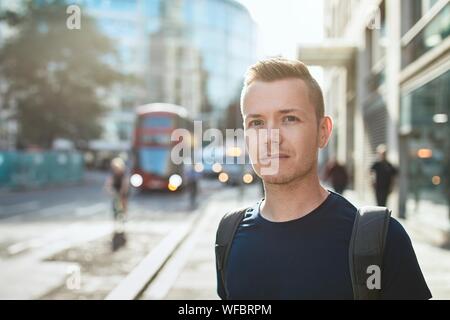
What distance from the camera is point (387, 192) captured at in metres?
8.64

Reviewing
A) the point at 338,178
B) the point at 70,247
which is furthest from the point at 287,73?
the point at 338,178

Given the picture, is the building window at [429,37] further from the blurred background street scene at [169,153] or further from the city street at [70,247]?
the city street at [70,247]

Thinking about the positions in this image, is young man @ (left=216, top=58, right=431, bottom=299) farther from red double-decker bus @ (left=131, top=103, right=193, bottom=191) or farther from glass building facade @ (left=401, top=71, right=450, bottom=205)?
red double-decker bus @ (left=131, top=103, right=193, bottom=191)

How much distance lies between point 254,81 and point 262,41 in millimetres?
920

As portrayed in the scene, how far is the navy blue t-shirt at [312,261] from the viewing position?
1.35 metres

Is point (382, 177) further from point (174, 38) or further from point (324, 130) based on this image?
point (174, 38)

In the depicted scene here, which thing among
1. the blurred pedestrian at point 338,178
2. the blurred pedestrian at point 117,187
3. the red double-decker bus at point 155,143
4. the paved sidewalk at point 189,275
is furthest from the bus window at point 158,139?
the paved sidewalk at point 189,275

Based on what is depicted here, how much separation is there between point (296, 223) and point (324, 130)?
299mm

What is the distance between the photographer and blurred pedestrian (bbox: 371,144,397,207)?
856 centimetres

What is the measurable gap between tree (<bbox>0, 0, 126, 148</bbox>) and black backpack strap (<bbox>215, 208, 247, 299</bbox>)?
27.5 meters

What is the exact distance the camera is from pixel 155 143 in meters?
19.8

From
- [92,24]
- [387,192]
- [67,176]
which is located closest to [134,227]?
[387,192]

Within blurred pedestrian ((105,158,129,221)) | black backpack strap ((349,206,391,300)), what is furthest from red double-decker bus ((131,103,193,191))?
black backpack strap ((349,206,391,300))

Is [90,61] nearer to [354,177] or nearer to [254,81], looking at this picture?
[354,177]
